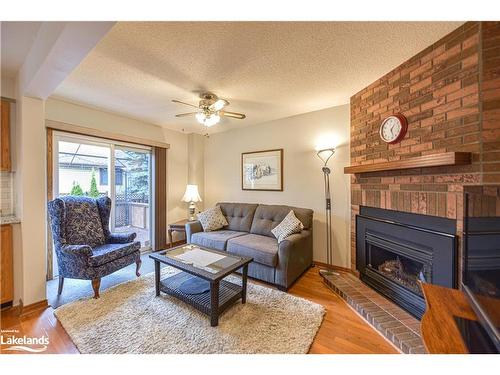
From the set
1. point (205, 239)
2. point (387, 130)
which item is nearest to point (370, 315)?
point (387, 130)

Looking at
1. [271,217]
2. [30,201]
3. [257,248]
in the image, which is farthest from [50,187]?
[271,217]

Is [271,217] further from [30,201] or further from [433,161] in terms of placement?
[30,201]

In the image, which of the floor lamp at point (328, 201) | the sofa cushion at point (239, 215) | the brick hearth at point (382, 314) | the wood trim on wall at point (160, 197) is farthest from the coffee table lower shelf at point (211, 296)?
the wood trim on wall at point (160, 197)

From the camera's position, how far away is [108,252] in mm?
2205

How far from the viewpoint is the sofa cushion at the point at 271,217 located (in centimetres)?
297

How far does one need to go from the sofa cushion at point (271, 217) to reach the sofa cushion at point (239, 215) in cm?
11

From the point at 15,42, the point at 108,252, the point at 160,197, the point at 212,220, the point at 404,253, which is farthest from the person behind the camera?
the point at 160,197

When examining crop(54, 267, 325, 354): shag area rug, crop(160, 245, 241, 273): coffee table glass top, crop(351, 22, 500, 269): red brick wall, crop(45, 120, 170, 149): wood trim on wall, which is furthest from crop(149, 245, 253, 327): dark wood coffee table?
crop(45, 120, 170, 149): wood trim on wall

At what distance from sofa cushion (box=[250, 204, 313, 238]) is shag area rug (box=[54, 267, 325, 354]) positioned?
102cm

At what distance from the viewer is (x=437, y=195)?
1631 mm

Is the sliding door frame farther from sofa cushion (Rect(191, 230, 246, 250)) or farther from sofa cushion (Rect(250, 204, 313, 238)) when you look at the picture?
sofa cushion (Rect(250, 204, 313, 238))

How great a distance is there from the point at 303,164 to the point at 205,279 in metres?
2.25

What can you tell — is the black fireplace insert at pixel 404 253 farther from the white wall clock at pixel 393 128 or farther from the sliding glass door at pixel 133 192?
the sliding glass door at pixel 133 192

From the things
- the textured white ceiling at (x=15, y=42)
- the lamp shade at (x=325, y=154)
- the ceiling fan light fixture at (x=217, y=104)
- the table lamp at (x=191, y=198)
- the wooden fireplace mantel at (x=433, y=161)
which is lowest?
the table lamp at (x=191, y=198)
